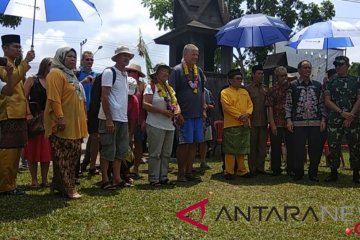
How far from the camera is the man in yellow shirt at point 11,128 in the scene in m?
4.91

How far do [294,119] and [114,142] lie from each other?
304cm

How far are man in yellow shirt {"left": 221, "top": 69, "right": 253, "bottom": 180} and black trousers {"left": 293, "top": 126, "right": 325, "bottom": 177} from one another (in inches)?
31.4

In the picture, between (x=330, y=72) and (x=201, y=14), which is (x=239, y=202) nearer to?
(x=330, y=72)

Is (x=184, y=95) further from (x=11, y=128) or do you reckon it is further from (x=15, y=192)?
(x=15, y=192)

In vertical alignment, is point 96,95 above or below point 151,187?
above

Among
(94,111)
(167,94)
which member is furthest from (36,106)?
(167,94)

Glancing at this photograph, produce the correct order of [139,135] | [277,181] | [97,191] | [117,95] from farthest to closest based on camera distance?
[139,135]
[277,181]
[117,95]
[97,191]

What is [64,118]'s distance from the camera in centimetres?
478

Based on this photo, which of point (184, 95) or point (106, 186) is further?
point (184, 95)

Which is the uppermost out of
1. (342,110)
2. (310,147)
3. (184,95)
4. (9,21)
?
(9,21)

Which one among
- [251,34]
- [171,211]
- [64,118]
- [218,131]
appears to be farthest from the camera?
[218,131]

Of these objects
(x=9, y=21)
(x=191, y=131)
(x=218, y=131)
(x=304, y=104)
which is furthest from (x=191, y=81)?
(x=9, y=21)

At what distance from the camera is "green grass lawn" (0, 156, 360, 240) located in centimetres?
359

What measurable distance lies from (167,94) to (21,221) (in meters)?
2.85
